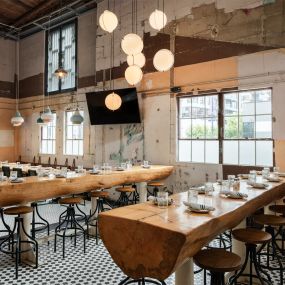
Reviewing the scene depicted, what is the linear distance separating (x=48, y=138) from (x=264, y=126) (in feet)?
21.8

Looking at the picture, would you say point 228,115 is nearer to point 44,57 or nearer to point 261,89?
point 261,89

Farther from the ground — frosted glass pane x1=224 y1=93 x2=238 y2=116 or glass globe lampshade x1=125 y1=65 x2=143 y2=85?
glass globe lampshade x1=125 y1=65 x2=143 y2=85

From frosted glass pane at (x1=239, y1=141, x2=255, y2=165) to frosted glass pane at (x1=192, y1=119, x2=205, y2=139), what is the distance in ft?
2.76

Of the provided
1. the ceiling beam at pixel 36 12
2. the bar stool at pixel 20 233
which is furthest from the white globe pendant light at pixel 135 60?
the ceiling beam at pixel 36 12

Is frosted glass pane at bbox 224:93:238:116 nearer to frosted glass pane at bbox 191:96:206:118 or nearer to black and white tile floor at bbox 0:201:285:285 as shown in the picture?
frosted glass pane at bbox 191:96:206:118

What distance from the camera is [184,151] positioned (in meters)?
6.30

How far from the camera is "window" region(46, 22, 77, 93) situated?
8742 millimetres

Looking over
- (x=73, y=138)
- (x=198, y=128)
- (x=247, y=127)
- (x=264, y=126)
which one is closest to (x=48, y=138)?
(x=73, y=138)

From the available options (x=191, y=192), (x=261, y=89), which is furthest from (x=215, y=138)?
(x=191, y=192)

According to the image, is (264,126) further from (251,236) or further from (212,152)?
(251,236)

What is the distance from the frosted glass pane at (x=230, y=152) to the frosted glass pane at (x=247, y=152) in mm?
101

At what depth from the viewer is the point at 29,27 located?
32.2ft

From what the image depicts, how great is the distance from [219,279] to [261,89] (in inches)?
157

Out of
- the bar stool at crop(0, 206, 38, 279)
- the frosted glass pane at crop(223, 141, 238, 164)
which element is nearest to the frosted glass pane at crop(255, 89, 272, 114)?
the frosted glass pane at crop(223, 141, 238, 164)
